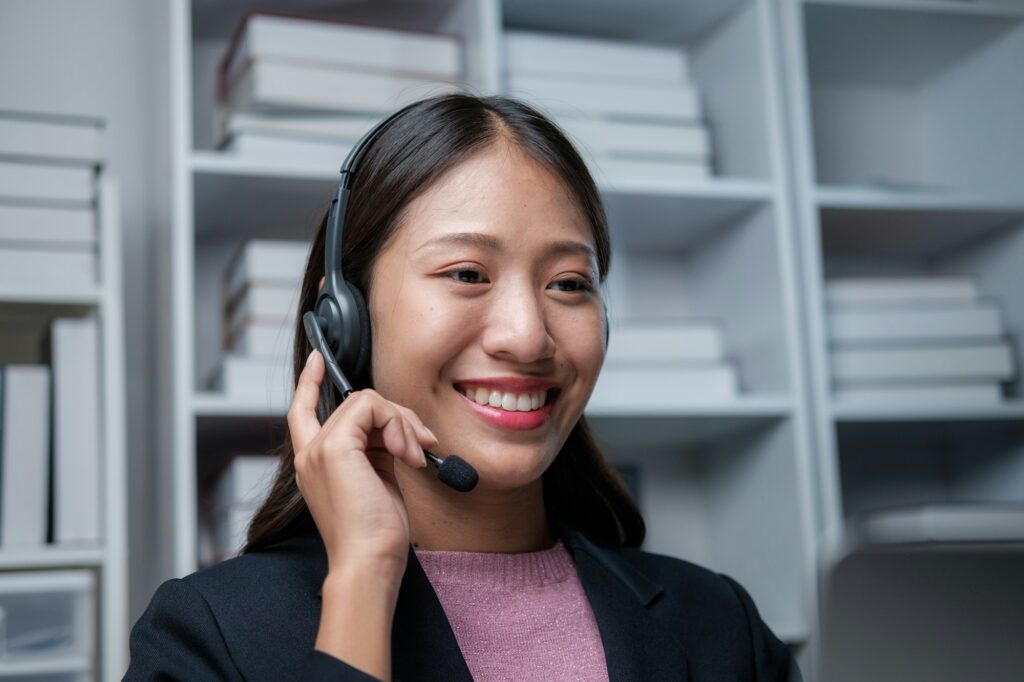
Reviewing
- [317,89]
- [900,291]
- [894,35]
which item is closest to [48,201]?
[317,89]

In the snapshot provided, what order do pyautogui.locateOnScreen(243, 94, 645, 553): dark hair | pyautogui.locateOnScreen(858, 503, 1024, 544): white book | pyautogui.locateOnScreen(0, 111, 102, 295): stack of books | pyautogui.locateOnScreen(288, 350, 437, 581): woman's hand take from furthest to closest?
pyautogui.locateOnScreen(0, 111, 102, 295): stack of books, pyautogui.locateOnScreen(243, 94, 645, 553): dark hair, pyautogui.locateOnScreen(288, 350, 437, 581): woman's hand, pyautogui.locateOnScreen(858, 503, 1024, 544): white book

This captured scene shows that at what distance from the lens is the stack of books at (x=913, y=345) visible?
216cm

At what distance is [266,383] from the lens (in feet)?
6.11

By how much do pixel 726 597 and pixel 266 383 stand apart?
0.89 m

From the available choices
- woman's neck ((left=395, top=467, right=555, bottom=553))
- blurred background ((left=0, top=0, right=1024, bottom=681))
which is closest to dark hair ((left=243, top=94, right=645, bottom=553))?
woman's neck ((left=395, top=467, right=555, bottom=553))

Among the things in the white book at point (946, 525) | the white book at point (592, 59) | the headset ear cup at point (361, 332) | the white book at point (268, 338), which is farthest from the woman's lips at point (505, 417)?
the white book at point (592, 59)

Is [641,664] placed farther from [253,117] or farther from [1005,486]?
[1005,486]

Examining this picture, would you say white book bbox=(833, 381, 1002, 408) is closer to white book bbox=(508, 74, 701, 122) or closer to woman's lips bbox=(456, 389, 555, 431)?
white book bbox=(508, 74, 701, 122)

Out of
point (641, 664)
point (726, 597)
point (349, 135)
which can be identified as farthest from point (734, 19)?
point (641, 664)

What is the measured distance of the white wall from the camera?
2.12 metres

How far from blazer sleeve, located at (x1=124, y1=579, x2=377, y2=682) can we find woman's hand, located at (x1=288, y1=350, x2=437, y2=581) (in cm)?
11

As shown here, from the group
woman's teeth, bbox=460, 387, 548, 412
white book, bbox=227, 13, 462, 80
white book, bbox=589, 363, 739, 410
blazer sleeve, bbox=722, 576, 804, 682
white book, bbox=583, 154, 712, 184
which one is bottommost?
blazer sleeve, bbox=722, 576, 804, 682

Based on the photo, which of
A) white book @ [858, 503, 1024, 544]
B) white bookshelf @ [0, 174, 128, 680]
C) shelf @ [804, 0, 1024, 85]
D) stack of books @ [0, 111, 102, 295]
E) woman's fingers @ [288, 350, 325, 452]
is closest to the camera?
white book @ [858, 503, 1024, 544]

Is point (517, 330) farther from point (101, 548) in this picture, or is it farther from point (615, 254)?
point (615, 254)
